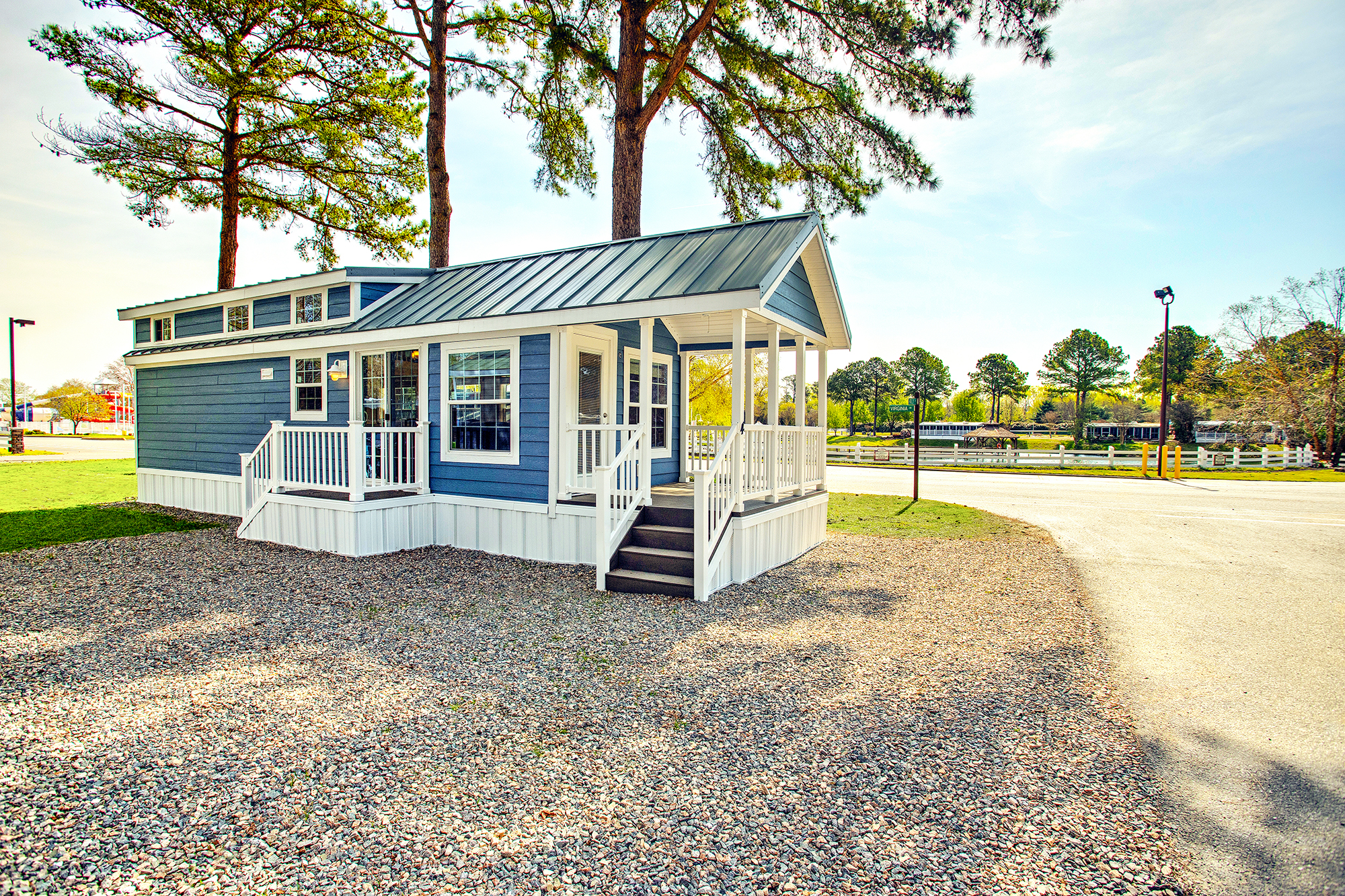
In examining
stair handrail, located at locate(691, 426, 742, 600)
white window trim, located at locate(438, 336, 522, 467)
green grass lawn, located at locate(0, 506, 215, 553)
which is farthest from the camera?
green grass lawn, located at locate(0, 506, 215, 553)

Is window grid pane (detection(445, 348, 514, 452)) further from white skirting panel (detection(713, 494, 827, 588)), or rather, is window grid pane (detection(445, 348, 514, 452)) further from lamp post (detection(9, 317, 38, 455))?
lamp post (detection(9, 317, 38, 455))

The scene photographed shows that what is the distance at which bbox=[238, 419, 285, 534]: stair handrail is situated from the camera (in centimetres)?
907

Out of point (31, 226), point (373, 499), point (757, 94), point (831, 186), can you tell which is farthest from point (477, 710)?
point (31, 226)

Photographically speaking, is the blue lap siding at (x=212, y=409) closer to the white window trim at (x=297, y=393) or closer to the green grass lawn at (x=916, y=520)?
the white window trim at (x=297, y=393)

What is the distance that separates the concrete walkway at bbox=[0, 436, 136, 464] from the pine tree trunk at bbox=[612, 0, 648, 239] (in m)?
18.3

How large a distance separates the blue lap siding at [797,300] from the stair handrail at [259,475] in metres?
7.06

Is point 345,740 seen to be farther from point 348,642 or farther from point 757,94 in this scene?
point 757,94

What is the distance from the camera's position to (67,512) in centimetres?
1127

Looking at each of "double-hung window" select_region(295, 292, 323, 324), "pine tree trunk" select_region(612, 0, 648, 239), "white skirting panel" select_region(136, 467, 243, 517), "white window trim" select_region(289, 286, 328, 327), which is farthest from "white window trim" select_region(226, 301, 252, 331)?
"pine tree trunk" select_region(612, 0, 648, 239)

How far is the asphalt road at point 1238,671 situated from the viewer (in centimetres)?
262

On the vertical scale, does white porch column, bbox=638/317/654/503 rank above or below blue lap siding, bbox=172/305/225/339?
below

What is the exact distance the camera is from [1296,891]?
2.30 metres

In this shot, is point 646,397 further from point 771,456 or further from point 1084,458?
point 1084,458

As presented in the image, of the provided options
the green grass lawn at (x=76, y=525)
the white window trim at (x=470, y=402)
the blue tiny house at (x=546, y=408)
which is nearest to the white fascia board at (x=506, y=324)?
the blue tiny house at (x=546, y=408)
